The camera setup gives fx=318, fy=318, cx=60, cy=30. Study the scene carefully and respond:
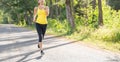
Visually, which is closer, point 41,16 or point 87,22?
point 41,16

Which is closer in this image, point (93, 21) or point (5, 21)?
point (93, 21)

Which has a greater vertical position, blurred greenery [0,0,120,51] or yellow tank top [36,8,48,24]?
yellow tank top [36,8,48,24]

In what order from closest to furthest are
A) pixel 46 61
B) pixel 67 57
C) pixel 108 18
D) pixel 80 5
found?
pixel 46 61
pixel 67 57
pixel 108 18
pixel 80 5

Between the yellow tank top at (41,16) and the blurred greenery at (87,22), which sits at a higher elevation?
the yellow tank top at (41,16)

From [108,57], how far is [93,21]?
63.5 feet

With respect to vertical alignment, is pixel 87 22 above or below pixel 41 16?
below

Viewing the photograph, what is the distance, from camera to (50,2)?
44500 mm

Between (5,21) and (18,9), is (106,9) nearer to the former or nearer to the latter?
(18,9)

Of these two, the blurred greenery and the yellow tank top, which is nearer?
the yellow tank top

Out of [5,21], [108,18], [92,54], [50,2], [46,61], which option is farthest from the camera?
[5,21]

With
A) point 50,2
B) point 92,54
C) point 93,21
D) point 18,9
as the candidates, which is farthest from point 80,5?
point 92,54

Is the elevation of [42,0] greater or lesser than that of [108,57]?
greater

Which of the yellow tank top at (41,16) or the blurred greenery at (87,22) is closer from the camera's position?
the yellow tank top at (41,16)

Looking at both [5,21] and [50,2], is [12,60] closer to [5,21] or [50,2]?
[50,2]
